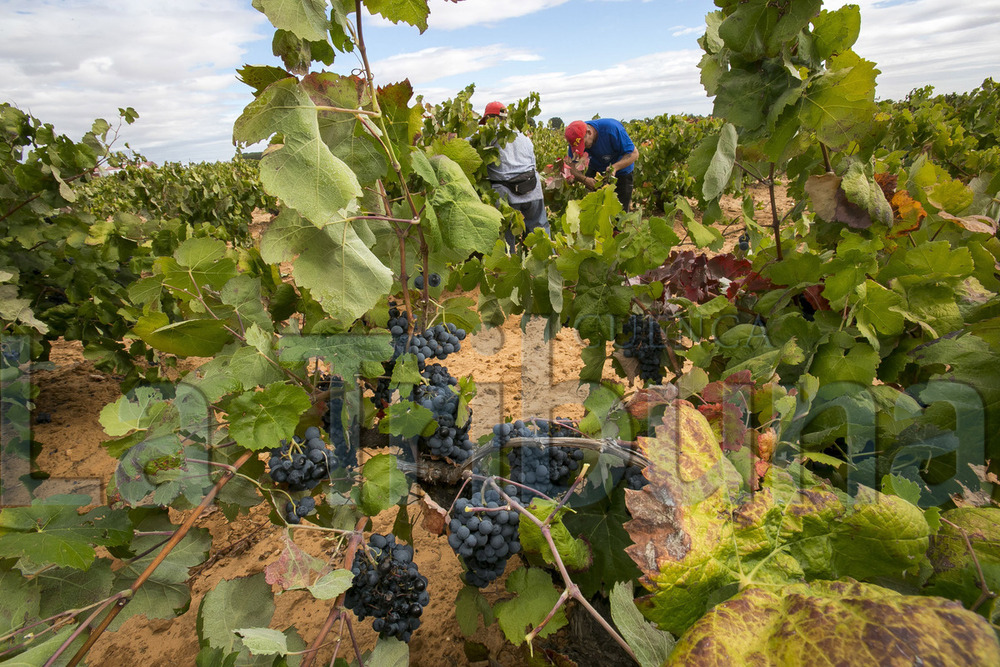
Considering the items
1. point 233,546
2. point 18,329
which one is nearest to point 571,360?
point 233,546

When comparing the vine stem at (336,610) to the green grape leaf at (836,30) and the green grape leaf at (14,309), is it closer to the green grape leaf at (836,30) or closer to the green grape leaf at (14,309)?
the green grape leaf at (836,30)

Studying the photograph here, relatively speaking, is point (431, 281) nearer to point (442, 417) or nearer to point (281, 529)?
point (442, 417)

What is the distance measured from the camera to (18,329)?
3.40 meters

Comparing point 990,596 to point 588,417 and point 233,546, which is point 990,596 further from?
point 233,546

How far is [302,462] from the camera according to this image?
143 centimetres

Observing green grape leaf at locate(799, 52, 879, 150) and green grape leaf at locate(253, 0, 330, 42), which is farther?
green grape leaf at locate(799, 52, 879, 150)

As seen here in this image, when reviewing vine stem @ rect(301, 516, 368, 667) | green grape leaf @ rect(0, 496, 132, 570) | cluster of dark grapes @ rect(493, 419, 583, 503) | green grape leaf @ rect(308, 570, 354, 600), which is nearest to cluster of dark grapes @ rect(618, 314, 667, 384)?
cluster of dark grapes @ rect(493, 419, 583, 503)

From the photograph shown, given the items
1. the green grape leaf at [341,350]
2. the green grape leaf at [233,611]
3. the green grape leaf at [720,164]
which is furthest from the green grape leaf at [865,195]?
the green grape leaf at [233,611]

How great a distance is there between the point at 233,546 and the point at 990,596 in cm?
328

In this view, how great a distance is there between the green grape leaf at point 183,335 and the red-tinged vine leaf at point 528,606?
1261 millimetres

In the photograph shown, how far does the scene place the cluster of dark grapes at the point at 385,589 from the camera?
139 cm

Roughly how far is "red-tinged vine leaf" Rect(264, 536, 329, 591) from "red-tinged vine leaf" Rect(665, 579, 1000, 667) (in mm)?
904

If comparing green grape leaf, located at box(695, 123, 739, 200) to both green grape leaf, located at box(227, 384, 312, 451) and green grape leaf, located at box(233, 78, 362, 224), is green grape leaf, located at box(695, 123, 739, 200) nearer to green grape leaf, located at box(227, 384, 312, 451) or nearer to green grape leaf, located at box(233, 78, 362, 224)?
green grape leaf, located at box(233, 78, 362, 224)

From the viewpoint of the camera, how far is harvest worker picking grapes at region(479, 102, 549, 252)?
630 centimetres
